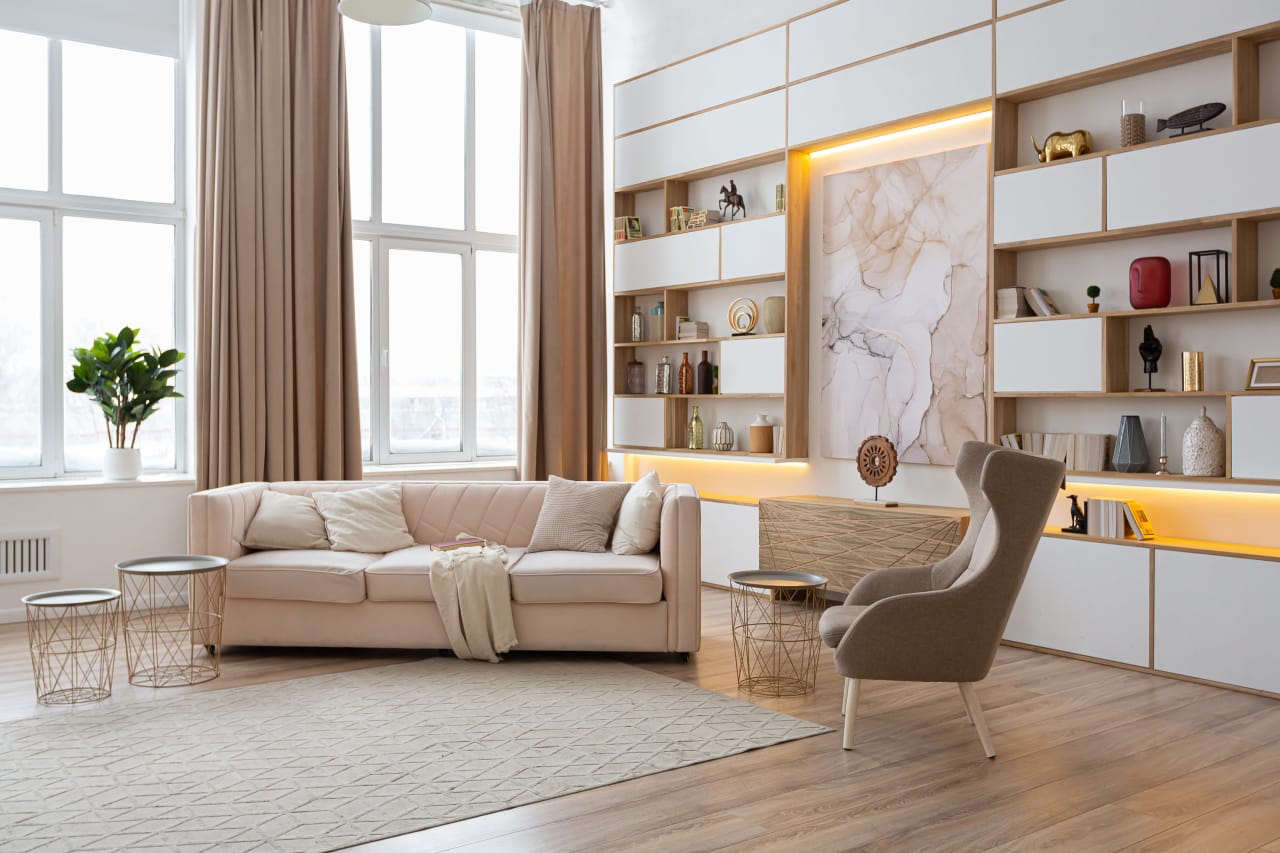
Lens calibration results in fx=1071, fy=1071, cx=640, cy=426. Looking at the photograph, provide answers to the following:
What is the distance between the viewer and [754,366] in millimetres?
6574

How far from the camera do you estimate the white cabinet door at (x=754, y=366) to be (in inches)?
252

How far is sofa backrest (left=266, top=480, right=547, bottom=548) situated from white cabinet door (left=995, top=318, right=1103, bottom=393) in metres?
2.35

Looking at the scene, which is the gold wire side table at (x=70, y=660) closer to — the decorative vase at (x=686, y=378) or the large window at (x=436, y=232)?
the large window at (x=436, y=232)

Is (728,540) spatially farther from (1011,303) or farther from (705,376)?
(1011,303)

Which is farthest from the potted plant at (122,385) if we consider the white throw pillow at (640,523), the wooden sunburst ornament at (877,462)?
the wooden sunburst ornament at (877,462)

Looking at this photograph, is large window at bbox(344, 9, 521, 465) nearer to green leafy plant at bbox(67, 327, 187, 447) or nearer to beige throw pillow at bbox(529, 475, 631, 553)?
green leafy plant at bbox(67, 327, 187, 447)

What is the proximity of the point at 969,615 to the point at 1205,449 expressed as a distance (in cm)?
165

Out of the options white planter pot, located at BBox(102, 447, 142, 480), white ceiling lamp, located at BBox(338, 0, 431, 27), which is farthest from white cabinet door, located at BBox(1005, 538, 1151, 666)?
white planter pot, located at BBox(102, 447, 142, 480)

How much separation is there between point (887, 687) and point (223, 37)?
5074mm

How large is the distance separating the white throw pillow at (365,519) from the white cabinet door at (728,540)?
2134 mm

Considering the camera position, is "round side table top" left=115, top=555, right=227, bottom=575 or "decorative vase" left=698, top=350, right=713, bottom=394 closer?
"round side table top" left=115, top=555, right=227, bottom=575

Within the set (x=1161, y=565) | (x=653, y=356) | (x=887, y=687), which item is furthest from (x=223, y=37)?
(x=1161, y=565)

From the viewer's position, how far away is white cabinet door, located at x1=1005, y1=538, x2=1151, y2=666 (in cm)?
455

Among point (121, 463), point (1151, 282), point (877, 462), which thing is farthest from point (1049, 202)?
point (121, 463)
